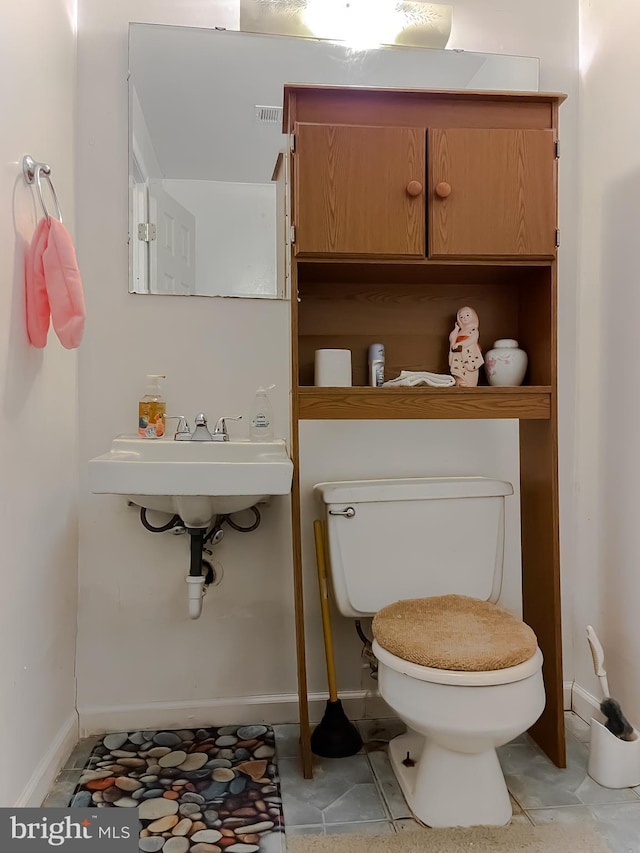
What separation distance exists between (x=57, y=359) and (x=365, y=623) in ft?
3.82

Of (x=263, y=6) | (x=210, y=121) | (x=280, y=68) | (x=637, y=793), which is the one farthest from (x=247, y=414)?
(x=637, y=793)

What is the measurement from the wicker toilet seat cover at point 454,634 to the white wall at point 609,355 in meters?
0.47

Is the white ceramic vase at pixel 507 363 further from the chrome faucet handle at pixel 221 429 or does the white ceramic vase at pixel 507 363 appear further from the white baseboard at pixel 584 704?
the white baseboard at pixel 584 704

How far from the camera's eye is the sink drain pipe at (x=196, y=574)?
1.80 metres

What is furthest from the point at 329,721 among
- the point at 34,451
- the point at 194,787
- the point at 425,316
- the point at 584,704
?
the point at 425,316

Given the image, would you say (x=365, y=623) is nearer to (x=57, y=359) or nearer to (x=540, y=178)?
(x=57, y=359)

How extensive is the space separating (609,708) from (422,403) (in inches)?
36.8

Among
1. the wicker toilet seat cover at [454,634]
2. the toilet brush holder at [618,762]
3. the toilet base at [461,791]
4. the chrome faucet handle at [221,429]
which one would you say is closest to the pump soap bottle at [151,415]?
the chrome faucet handle at [221,429]

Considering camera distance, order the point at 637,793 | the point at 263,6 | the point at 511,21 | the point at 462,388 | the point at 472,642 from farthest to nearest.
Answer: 1. the point at 511,21
2. the point at 263,6
3. the point at 462,388
4. the point at 637,793
5. the point at 472,642

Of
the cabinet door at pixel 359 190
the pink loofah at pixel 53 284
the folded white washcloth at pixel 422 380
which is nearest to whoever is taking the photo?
the pink loofah at pixel 53 284

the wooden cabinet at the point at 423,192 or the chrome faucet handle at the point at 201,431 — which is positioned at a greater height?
the wooden cabinet at the point at 423,192

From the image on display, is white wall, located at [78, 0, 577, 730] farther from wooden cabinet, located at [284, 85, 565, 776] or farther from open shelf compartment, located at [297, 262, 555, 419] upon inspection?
wooden cabinet, located at [284, 85, 565, 776]

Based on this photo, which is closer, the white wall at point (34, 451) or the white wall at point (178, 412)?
the white wall at point (34, 451)

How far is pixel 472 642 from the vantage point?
4.87ft
